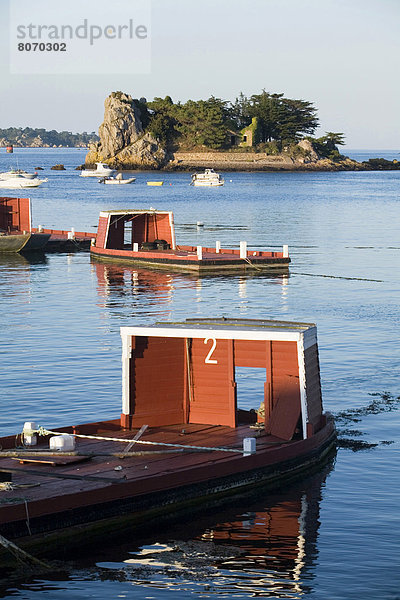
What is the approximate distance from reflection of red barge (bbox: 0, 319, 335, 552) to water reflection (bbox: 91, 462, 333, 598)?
70cm

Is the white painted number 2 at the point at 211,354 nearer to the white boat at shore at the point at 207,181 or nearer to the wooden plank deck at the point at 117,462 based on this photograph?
the wooden plank deck at the point at 117,462

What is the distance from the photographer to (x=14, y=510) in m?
16.8

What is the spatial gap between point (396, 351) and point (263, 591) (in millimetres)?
21120

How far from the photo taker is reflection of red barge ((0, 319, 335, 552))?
18.8m

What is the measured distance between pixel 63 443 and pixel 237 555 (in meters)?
4.46

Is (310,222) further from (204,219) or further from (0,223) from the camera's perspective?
(0,223)

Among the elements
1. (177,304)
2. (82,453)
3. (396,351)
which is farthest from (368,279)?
(82,453)

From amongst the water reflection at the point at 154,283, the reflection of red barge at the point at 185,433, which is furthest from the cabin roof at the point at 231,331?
the water reflection at the point at 154,283

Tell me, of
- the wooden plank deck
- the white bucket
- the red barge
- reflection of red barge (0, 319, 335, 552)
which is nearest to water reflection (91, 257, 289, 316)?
the red barge

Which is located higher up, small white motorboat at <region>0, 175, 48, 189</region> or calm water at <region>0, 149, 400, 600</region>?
small white motorboat at <region>0, 175, 48, 189</region>

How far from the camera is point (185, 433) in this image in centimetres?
2269

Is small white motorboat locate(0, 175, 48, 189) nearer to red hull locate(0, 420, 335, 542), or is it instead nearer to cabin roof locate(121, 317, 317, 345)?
cabin roof locate(121, 317, 317, 345)

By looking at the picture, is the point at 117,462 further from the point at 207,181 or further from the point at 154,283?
the point at 207,181

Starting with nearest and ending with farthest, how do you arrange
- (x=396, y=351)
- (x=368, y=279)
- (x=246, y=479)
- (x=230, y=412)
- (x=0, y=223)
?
(x=246, y=479)
(x=230, y=412)
(x=396, y=351)
(x=368, y=279)
(x=0, y=223)
